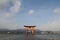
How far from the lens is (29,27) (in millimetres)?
43188

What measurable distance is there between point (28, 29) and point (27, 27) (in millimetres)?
780

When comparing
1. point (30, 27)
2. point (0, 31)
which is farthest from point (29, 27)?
point (0, 31)

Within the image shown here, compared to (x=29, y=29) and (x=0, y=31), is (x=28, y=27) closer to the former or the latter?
(x=29, y=29)

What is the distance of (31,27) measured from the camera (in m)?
43.0

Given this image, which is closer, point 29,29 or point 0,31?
point 29,29

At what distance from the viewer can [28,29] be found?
1716 inches

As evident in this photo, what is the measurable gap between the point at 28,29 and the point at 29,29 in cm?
36

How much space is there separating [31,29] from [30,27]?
640mm

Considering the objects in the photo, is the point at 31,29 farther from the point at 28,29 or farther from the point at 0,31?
the point at 0,31

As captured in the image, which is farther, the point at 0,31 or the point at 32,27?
the point at 0,31

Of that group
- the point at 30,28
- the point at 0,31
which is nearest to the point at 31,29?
the point at 30,28

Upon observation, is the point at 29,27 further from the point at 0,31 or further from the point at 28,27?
the point at 0,31

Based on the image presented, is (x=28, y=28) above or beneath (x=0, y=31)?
beneath

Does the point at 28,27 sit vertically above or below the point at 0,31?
below
